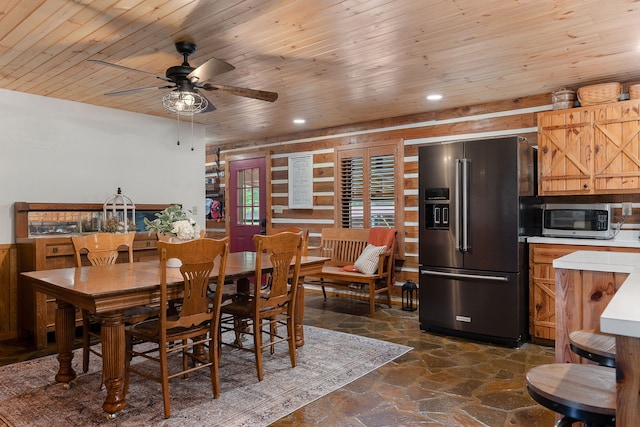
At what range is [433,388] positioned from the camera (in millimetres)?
3113

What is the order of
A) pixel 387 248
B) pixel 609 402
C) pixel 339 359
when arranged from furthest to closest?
pixel 387 248 → pixel 339 359 → pixel 609 402

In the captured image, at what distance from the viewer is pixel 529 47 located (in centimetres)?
324

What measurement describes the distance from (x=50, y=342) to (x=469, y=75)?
183 inches

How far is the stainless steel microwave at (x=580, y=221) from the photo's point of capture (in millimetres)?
3949

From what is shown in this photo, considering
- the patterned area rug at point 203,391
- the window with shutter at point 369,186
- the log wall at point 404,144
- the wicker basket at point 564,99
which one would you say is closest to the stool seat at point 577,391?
the patterned area rug at point 203,391

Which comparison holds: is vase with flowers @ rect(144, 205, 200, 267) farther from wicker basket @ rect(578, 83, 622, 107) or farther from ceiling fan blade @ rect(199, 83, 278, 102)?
wicker basket @ rect(578, 83, 622, 107)

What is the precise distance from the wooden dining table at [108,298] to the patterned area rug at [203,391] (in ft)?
0.54

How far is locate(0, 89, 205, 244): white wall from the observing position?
4480 mm

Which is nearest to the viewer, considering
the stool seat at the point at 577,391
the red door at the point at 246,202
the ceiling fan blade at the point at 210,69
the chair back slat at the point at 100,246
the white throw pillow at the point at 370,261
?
the stool seat at the point at 577,391

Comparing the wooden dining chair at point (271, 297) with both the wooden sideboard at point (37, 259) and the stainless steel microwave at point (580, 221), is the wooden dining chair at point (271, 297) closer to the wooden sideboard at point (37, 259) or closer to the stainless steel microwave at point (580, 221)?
the wooden sideboard at point (37, 259)

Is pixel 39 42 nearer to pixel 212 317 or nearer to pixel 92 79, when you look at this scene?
pixel 92 79

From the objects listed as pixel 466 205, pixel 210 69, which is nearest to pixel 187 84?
pixel 210 69

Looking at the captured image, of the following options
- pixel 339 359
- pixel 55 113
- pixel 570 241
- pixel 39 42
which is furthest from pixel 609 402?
pixel 55 113

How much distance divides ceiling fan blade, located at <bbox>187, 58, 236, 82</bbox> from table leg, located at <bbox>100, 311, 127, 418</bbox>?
1632 millimetres
